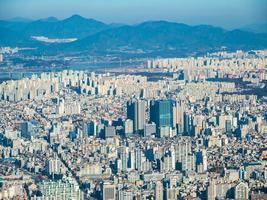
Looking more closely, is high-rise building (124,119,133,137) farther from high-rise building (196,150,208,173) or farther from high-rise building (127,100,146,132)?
high-rise building (196,150,208,173)

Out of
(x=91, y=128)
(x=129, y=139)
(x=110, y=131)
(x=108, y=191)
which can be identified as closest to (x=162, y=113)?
(x=110, y=131)

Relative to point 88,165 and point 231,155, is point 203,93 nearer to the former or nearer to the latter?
point 231,155

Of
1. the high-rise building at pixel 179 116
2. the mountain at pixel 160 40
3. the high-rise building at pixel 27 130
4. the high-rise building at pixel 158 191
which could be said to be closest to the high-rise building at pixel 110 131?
the high-rise building at pixel 179 116

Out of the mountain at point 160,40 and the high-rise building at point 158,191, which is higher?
the mountain at point 160,40

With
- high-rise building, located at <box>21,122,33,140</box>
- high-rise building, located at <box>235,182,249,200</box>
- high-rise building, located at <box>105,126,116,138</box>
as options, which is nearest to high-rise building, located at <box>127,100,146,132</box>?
high-rise building, located at <box>105,126,116,138</box>

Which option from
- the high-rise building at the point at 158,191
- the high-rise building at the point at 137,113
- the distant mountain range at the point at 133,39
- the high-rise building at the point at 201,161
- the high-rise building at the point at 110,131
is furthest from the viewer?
the distant mountain range at the point at 133,39

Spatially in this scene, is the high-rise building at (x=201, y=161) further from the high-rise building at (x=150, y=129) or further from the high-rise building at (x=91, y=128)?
the high-rise building at (x=91, y=128)

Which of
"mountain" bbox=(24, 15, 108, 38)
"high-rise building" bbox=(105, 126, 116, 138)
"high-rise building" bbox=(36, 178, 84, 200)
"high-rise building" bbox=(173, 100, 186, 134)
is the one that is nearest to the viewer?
"high-rise building" bbox=(36, 178, 84, 200)
